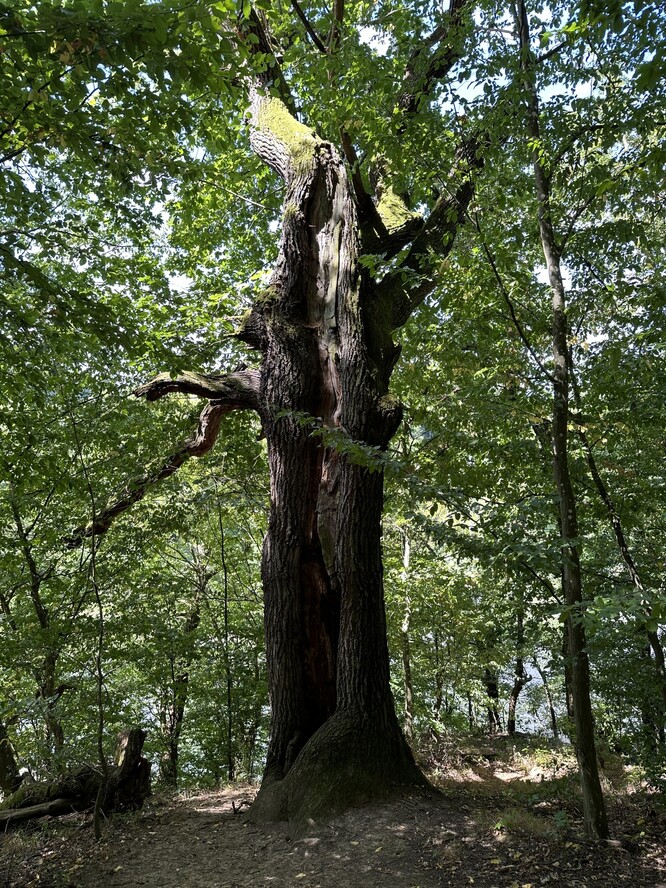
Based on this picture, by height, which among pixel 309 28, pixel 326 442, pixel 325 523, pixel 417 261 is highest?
pixel 309 28

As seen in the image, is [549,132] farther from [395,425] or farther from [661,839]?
[661,839]

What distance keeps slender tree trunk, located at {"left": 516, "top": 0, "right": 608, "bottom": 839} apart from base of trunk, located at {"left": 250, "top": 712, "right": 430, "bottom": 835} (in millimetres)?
1547

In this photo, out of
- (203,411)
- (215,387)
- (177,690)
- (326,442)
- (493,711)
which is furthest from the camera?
(493,711)

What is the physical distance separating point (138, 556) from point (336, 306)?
462 cm

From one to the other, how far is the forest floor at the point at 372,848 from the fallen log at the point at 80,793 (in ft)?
0.44

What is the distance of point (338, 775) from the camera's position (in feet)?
15.3

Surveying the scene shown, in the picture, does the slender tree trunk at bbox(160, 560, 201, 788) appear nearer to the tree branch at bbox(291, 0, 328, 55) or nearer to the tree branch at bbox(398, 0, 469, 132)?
the tree branch at bbox(398, 0, 469, 132)

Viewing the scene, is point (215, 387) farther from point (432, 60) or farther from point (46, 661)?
point (46, 661)

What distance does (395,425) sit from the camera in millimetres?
5578

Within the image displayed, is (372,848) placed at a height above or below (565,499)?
below

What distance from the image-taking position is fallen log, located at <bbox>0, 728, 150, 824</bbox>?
5684mm

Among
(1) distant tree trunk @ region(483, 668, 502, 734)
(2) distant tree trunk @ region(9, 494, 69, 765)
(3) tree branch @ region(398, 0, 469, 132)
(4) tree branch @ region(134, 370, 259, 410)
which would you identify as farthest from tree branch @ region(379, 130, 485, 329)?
(1) distant tree trunk @ region(483, 668, 502, 734)

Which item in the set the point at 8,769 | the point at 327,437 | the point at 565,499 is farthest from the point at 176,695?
the point at 565,499

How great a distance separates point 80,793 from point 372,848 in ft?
11.3
